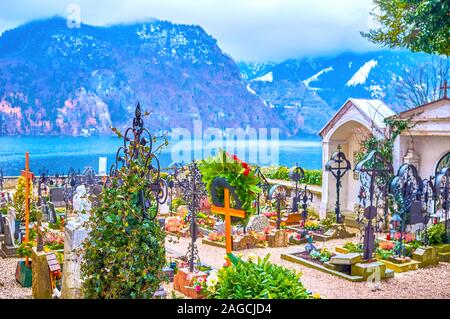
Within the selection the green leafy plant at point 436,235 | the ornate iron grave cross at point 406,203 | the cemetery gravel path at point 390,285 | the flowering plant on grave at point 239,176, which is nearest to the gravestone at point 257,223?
the cemetery gravel path at point 390,285

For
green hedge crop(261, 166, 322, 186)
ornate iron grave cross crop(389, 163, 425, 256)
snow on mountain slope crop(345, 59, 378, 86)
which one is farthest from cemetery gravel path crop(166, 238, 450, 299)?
green hedge crop(261, 166, 322, 186)

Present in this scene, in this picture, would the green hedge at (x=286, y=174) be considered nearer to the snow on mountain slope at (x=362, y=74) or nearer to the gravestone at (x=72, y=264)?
the snow on mountain slope at (x=362, y=74)

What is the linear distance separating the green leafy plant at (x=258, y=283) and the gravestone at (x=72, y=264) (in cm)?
144

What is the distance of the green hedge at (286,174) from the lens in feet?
48.3

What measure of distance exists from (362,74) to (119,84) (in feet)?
17.4

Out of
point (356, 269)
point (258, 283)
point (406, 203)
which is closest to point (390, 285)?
point (356, 269)

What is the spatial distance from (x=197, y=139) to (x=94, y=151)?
6.82 feet

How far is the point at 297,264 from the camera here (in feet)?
27.1

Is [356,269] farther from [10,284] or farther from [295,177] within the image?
[10,284]

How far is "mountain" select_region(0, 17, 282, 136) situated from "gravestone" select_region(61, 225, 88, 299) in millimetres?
3807

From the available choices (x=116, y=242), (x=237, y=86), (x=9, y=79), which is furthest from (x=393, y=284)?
(x=9, y=79)

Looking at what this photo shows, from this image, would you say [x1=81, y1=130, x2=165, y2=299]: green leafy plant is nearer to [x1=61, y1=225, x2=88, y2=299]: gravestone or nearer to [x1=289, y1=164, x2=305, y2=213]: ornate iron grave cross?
[x1=61, y1=225, x2=88, y2=299]: gravestone

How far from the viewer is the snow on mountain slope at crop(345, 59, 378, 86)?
10367mm
